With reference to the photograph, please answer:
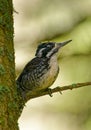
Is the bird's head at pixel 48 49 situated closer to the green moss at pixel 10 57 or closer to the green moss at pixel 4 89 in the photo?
the green moss at pixel 10 57

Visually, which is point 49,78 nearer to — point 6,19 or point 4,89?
point 6,19

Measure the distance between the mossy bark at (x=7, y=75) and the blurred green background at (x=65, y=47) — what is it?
1938 mm

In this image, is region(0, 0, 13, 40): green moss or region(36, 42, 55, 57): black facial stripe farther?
region(36, 42, 55, 57): black facial stripe

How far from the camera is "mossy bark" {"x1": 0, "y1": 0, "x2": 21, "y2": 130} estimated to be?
2893 mm

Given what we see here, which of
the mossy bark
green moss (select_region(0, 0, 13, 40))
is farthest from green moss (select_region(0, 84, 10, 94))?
green moss (select_region(0, 0, 13, 40))

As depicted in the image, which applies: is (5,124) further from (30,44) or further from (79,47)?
(30,44)

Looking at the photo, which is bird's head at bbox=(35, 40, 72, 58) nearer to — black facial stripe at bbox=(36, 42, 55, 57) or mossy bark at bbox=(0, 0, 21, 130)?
black facial stripe at bbox=(36, 42, 55, 57)

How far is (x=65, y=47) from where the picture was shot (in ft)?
17.6

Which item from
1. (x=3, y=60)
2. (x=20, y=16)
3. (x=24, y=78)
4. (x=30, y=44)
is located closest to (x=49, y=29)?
(x=30, y=44)

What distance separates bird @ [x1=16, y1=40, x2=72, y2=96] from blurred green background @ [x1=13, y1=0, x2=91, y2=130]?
2.26 feet

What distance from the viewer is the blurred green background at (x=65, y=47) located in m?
5.25

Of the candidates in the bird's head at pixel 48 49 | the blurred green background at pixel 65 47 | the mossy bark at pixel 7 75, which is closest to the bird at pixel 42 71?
the bird's head at pixel 48 49

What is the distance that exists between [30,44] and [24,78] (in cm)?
125

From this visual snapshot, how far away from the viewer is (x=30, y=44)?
18.3 ft
